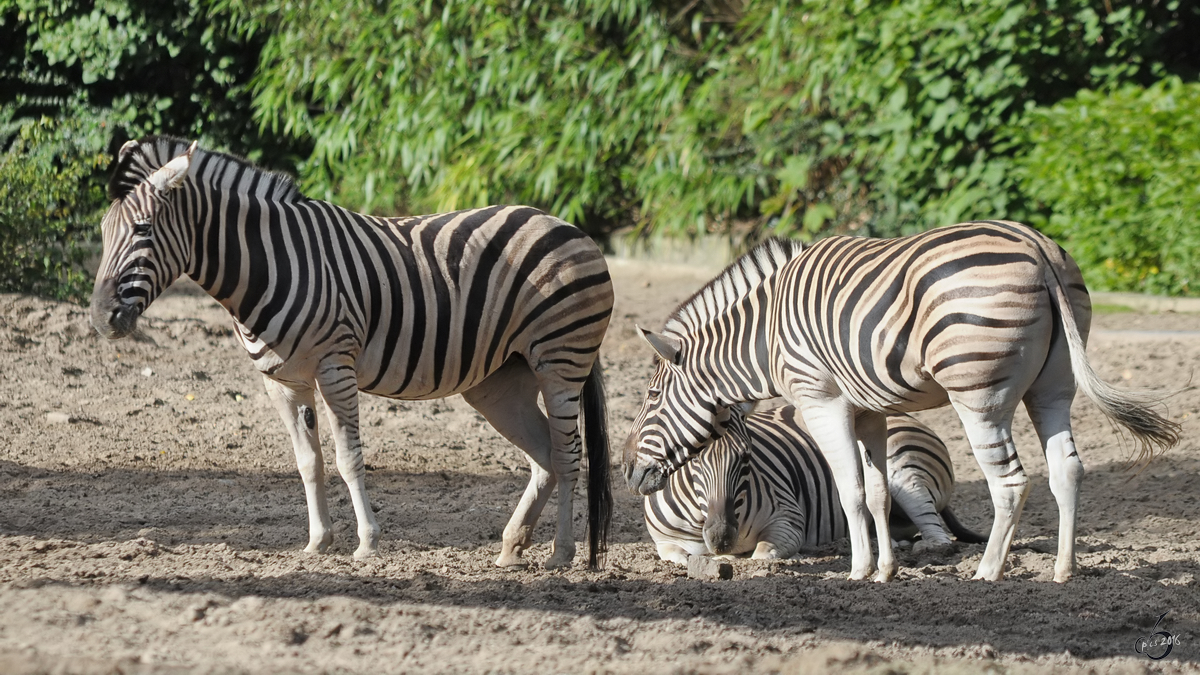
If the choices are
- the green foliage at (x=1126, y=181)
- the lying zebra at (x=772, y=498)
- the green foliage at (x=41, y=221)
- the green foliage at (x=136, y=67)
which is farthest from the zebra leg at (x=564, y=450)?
the green foliage at (x=136, y=67)

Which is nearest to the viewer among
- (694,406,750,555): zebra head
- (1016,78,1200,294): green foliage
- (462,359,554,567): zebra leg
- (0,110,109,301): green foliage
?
(462,359,554,567): zebra leg

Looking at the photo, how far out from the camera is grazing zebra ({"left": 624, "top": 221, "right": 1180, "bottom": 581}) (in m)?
4.31

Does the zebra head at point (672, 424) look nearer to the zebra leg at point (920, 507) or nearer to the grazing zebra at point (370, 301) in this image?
the grazing zebra at point (370, 301)

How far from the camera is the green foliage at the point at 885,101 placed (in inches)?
428

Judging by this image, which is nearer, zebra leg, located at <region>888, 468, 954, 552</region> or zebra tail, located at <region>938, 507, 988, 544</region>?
zebra leg, located at <region>888, 468, 954, 552</region>

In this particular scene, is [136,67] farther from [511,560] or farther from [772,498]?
[772,498]

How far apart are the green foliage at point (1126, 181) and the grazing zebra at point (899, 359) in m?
5.59

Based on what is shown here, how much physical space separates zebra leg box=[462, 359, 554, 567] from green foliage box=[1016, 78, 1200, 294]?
6719mm

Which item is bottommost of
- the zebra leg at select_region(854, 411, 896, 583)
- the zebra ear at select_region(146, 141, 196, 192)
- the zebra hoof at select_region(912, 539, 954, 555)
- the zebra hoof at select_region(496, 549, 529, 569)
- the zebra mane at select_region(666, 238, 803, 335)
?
the zebra hoof at select_region(496, 549, 529, 569)

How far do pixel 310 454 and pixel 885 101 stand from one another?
8123mm

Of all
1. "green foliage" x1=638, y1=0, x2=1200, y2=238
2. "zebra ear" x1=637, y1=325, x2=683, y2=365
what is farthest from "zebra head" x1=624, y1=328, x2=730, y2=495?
"green foliage" x1=638, y1=0, x2=1200, y2=238

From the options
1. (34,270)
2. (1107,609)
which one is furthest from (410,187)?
(1107,609)

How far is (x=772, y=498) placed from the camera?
5672 mm

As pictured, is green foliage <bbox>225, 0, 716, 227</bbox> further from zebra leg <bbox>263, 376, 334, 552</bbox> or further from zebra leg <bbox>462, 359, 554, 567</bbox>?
zebra leg <bbox>263, 376, 334, 552</bbox>
